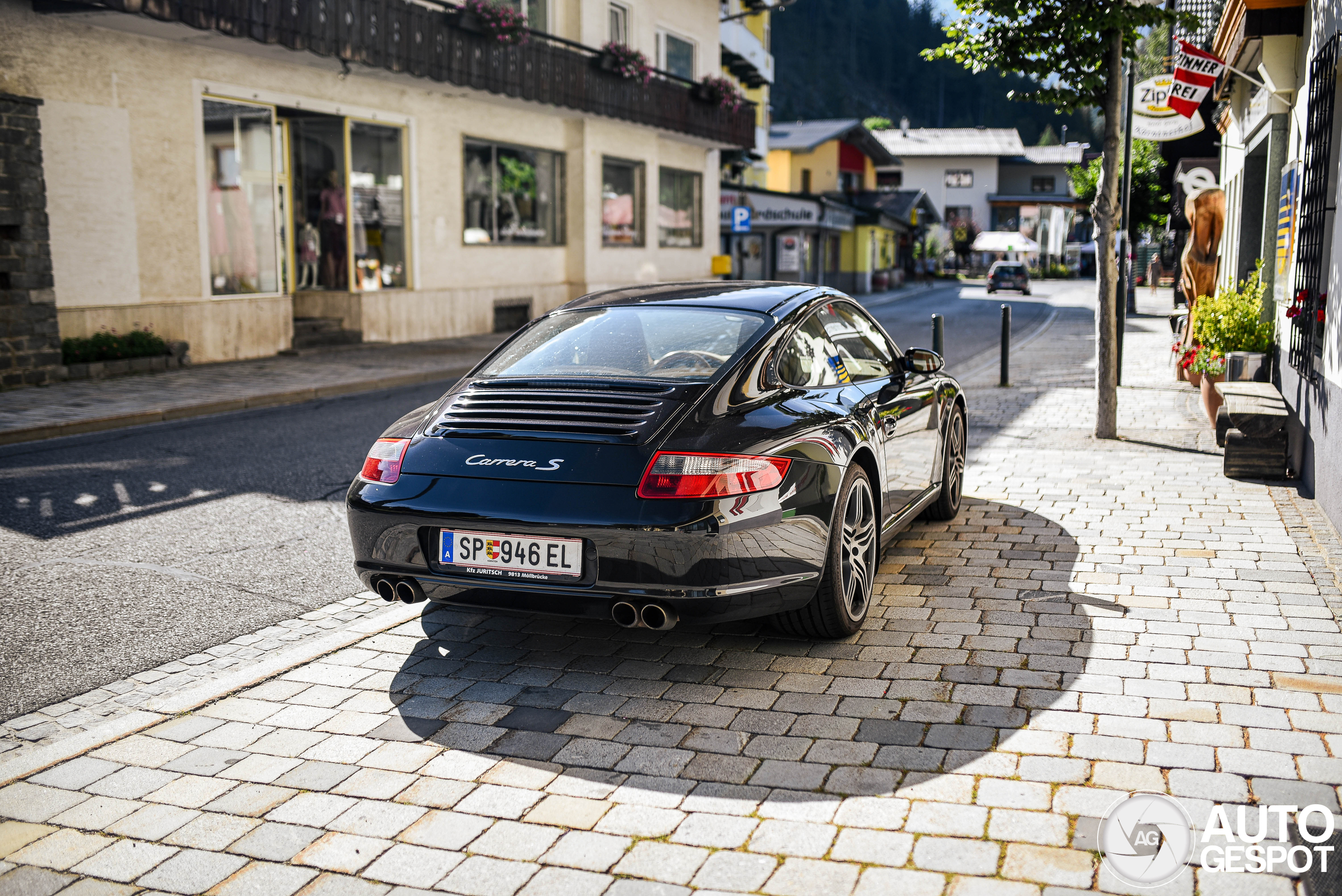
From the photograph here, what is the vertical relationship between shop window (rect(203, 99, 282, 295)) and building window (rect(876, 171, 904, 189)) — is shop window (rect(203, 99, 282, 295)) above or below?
below

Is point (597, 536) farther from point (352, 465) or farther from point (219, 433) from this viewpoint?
point (219, 433)

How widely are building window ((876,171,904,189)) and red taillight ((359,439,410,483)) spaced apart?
241 feet

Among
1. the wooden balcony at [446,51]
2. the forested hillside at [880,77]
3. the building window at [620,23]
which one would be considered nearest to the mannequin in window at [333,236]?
the wooden balcony at [446,51]

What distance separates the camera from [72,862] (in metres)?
2.97

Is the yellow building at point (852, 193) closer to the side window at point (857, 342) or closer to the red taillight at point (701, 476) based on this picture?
the side window at point (857, 342)

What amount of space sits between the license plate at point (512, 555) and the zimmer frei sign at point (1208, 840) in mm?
1852

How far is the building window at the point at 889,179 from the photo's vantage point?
76062mm

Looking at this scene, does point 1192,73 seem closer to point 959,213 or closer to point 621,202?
point 621,202

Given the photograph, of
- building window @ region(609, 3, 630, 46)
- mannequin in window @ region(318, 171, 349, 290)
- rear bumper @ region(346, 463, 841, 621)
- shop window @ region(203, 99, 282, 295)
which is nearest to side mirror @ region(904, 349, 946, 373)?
rear bumper @ region(346, 463, 841, 621)

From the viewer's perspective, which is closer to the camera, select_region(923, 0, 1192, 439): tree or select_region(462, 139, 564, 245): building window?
select_region(923, 0, 1192, 439): tree

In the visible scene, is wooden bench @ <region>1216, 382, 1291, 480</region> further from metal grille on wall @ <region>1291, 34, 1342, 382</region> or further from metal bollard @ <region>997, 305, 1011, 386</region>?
metal bollard @ <region>997, 305, 1011, 386</region>

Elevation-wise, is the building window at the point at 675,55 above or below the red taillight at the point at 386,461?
above

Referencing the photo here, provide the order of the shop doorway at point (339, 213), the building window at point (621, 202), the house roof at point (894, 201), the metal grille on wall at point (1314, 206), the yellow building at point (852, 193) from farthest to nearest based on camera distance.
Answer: the house roof at point (894, 201), the yellow building at point (852, 193), the building window at point (621, 202), the shop doorway at point (339, 213), the metal grille on wall at point (1314, 206)

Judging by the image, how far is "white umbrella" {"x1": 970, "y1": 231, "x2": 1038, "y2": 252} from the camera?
58625mm
